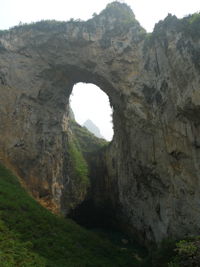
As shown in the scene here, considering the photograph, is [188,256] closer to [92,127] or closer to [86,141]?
[86,141]

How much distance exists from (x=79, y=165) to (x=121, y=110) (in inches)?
326

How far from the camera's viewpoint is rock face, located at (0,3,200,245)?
18.8 meters

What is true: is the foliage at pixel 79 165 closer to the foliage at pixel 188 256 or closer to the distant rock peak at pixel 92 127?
the foliage at pixel 188 256

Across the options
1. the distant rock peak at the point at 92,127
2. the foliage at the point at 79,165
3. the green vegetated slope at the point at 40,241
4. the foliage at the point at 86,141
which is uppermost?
the distant rock peak at the point at 92,127

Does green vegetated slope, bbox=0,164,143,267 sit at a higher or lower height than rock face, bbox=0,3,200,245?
lower

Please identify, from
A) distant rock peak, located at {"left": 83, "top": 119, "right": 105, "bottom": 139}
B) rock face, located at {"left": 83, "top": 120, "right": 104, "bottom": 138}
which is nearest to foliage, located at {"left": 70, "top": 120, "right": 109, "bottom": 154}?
distant rock peak, located at {"left": 83, "top": 119, "right": 105, "bottom": 139}

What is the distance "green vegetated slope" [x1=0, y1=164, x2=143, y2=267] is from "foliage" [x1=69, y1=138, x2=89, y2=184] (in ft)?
30.8

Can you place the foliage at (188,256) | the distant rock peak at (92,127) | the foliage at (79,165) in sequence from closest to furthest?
the foliage at (188,256), the foliage at (79,165), the distant rock peak at (92,127)

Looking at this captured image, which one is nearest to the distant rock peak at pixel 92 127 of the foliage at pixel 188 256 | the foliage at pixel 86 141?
the foliage at pixel 86 141

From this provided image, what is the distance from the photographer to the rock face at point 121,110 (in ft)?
61.5

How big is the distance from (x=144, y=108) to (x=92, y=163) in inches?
497

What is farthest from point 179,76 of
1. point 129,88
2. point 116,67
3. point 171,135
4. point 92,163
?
point 92,163

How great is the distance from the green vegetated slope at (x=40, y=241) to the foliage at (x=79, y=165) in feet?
A: 30.8

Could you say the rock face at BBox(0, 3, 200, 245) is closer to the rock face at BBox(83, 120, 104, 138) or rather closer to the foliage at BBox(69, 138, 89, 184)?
the foliage at BBox(69, 138, 89, 184)
